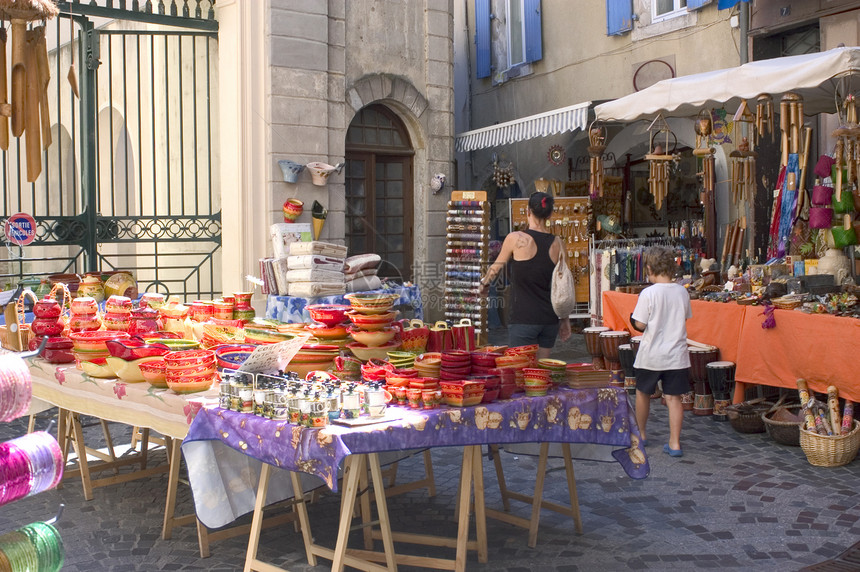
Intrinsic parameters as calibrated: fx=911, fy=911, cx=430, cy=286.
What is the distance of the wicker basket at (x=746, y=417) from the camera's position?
7059mm

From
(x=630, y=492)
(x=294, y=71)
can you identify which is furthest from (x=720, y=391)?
(x=294, y=71)

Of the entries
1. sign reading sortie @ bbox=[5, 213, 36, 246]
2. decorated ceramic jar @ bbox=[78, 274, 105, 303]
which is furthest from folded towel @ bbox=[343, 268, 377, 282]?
sign reading sortie @ bbox=[5, 213, 36, 246]

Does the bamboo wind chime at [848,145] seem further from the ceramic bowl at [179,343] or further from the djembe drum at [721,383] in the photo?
the ceramic bowl at [179,343]

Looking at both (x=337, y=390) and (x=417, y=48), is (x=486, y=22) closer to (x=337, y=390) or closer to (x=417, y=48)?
(x=417, y=48)

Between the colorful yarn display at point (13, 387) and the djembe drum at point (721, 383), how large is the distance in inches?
238

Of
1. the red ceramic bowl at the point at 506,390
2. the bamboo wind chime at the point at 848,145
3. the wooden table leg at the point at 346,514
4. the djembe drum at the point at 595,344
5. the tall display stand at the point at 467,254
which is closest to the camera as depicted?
the wooden table leg at the point at 346,514

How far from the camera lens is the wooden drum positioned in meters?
7.58

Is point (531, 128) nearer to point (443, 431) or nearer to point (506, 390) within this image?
point (506, 390)

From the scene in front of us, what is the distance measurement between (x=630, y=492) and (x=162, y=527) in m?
2.79

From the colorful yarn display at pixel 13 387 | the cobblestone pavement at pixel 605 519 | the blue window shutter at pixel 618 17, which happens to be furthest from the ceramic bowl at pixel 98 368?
the blue window shutter at pixel 618 17

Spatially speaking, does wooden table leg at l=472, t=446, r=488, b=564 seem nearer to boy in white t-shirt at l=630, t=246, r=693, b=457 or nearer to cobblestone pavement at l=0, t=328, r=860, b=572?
cobblestone pavement at l=0, t=328, r=860, b=572

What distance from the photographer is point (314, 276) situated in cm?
944

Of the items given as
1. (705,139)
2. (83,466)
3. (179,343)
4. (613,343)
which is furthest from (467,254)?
(179,343)

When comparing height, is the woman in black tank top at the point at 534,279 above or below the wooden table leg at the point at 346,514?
above
